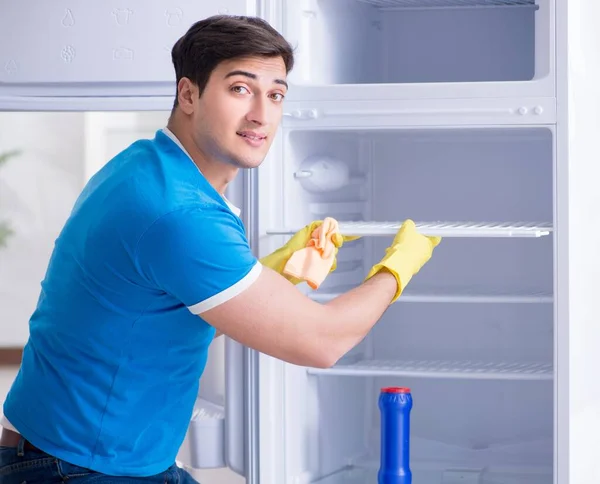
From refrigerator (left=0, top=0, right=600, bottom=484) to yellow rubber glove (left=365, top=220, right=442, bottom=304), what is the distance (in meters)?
0.07

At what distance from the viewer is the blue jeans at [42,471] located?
5.32 feet

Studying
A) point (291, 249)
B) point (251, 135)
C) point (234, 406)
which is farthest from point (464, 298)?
point (251, 135)

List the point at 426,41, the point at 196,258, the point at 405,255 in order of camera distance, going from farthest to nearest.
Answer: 1. the point at 426,41
2. the point at 405,255
3. the point at 196,258

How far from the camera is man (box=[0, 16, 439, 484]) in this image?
5.07ft

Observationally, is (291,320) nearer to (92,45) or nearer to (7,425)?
(7,425)

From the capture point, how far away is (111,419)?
64.9 inches

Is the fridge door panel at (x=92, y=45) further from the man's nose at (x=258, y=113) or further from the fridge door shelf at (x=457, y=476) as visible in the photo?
the fridge door shelf at (x=457, y=476)

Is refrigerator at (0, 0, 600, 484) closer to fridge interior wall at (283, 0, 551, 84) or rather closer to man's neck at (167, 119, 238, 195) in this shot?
fridge interior wall at (283, 0, 551, 84)

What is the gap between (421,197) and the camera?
8.93 feet

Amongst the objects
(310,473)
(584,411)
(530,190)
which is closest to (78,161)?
(310,473)

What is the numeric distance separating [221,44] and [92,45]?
0.67m

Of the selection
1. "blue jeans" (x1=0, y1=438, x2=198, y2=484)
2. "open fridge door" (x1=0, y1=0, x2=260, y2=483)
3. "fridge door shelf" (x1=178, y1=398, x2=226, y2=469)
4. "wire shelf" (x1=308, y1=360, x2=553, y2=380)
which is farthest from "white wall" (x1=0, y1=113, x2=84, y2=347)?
"blue jeans" (x1=0, y1=438, x2=198, y2=484)

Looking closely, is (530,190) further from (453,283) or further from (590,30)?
(590,30)

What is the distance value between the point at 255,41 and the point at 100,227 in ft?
1.29
